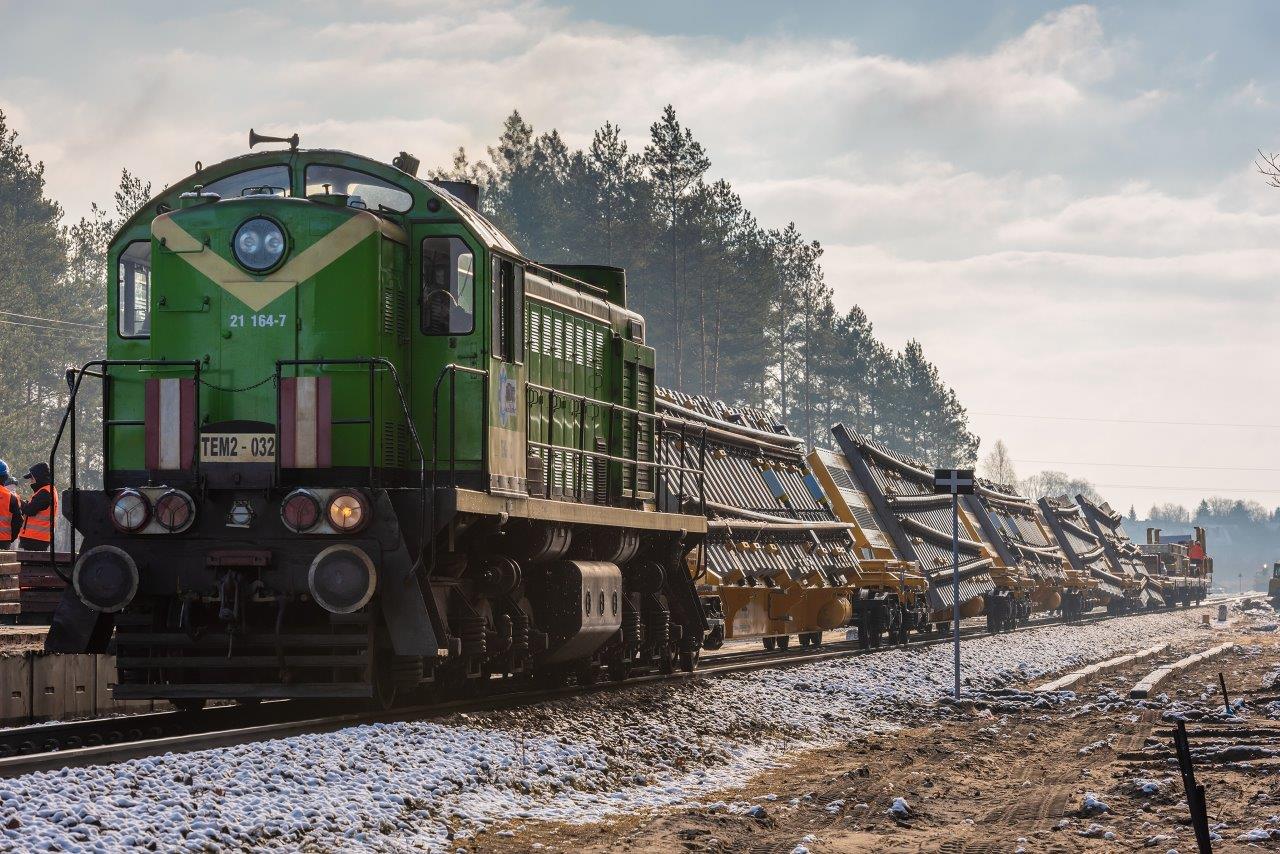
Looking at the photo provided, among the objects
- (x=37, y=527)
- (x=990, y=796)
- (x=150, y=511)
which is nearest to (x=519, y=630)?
(x=150, y=511)

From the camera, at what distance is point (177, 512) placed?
445 inches

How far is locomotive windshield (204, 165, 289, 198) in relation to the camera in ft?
40.7

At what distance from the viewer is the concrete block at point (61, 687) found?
12773mm

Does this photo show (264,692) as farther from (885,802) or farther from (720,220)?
(720,220)

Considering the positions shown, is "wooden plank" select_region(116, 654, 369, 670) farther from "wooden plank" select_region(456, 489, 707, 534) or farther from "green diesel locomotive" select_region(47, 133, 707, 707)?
"wooden plank" select_region(456, 489, 707, 534)

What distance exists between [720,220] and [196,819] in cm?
5834

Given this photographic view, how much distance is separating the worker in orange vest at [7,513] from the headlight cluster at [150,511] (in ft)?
16.1

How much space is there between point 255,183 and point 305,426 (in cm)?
222

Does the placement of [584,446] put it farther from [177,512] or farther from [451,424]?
[177,512]

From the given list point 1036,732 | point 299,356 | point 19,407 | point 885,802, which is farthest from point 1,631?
point 19,407

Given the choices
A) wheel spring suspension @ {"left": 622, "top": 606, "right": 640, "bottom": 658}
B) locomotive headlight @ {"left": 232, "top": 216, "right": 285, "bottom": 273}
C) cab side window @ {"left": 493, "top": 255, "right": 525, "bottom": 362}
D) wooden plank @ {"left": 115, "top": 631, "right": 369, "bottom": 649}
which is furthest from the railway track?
locomotive headlight @ {"left": 232, "top": 216, "right": 285, "bottom": 273}

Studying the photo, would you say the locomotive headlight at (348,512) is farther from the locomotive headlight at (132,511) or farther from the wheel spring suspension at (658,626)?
the wheel spring suspension at (658,626)

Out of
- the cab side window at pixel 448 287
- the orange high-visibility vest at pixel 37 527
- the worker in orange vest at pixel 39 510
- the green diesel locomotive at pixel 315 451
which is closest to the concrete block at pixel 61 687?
the green diesel locomotive at pixel 315 451

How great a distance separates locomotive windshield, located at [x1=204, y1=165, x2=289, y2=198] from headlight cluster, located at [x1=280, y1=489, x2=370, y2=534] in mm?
2740
